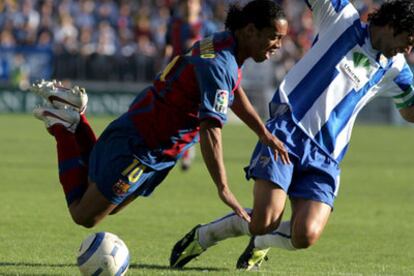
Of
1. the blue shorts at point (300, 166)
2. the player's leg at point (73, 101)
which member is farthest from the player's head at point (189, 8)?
the blue shorts at point (300, 166)

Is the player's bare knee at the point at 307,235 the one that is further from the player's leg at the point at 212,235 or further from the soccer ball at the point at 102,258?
the soccer ball at the point at 102,258

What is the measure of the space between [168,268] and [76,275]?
2.91ft

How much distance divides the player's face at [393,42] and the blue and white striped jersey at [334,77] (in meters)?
→ 0.12

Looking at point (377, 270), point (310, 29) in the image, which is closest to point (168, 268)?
point (377, 270)

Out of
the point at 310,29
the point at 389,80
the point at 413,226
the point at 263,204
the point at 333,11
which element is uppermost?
the point at 333,11

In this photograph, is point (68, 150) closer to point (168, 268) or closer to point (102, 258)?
point (168, 268)

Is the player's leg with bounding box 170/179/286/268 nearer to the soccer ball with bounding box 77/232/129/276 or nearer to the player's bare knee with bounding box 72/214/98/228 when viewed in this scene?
the player's bare knee with bounding box 72/214/98/228

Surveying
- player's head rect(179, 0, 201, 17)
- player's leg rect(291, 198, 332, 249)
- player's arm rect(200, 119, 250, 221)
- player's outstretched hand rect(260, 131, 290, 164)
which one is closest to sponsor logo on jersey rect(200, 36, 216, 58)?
player's arm rect(200, 119, 250, 221)

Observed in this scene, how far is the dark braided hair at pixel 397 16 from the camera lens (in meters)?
7.50

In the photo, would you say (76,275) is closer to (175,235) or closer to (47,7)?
(175,235)

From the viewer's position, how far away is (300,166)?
24.8ft

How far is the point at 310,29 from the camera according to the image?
106ft

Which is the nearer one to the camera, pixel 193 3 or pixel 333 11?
pixel 333 11

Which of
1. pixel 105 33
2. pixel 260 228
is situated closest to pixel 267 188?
pixel 260 228
